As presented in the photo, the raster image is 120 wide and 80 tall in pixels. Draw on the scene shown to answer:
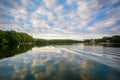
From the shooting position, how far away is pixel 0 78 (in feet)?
28.7

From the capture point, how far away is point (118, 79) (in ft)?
27.3

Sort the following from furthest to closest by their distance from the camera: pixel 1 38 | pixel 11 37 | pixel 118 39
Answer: pixel 118 39
pixel 11 37
pixel 1 38

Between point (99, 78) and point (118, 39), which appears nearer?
A: point (99, 78)

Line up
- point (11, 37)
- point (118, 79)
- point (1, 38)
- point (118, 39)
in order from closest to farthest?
point (118, 79)
point (1, 38)
point (11, 37)
point (118, 39)

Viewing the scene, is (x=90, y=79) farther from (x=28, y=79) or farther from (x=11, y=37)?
(x=11, y=37)

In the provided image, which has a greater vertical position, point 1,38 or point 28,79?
point 1,38

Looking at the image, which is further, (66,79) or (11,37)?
(11,37)

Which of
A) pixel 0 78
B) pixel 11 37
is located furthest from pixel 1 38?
pixel 0 78

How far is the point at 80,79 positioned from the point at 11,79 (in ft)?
17.8

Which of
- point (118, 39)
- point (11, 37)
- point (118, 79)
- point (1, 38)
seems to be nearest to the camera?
point (118, 79)

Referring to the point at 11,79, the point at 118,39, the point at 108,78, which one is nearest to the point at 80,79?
the point at 108,78

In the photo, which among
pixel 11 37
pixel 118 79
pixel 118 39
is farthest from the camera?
pixel 118 39

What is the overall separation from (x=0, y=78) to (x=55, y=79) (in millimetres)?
4473

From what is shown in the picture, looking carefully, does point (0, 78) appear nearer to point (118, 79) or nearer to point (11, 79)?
point (11, 79)
